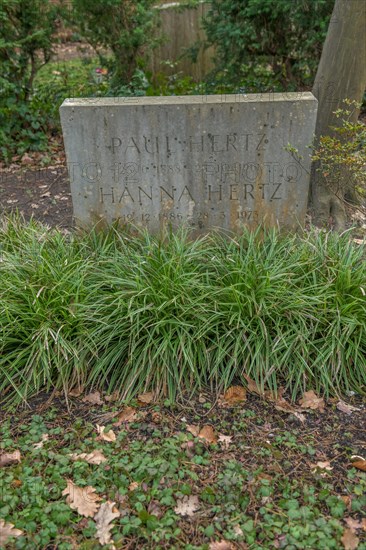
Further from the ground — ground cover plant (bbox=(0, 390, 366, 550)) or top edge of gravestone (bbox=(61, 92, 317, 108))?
top edge of gravestone (bbox=(61, 92, 317, 108))

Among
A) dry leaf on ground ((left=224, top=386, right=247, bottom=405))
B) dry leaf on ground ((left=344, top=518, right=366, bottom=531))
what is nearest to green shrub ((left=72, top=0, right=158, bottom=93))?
dry leaf on ground ((left=224, top=386, right=247, bottom=405))

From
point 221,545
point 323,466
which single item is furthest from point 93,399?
point 323,466

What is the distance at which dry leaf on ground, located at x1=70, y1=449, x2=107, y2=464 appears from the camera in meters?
3.20

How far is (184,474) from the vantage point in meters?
3.10

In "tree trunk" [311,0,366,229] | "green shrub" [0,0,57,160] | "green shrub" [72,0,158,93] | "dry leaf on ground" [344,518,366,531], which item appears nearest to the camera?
"dry leaf on ground" [344,518,366,531]

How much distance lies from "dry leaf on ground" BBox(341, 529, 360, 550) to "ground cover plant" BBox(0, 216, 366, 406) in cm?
107

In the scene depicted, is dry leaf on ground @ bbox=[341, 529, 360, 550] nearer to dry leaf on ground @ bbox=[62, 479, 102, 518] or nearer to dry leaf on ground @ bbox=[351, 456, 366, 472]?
dry leaf on ground @ bbox=[351, 456, 366, 472]

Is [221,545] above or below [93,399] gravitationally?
above

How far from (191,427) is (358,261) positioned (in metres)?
1.85

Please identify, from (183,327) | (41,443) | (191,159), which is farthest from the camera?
(191,159)

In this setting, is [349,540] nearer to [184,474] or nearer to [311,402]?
[184,474]

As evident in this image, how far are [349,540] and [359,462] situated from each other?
1.85 feet

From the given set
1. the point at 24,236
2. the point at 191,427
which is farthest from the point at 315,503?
the point at 24,236

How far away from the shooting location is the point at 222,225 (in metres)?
5.12
